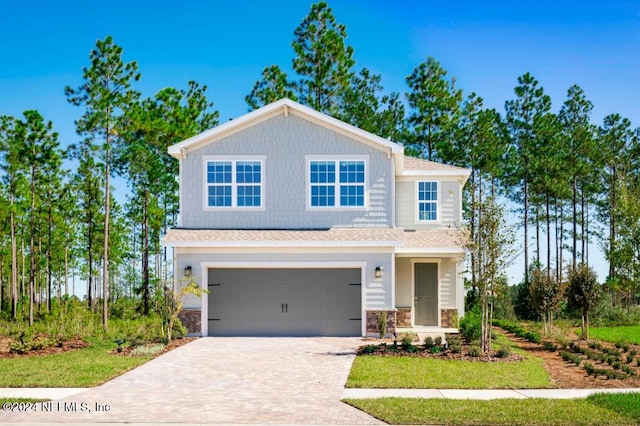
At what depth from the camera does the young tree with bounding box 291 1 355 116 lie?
3866 cm

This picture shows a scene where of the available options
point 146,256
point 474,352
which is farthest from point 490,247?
point 146,256

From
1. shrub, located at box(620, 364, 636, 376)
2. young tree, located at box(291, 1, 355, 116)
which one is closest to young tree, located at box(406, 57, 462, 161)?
young tree, located at box(291, 1, 355, 116)

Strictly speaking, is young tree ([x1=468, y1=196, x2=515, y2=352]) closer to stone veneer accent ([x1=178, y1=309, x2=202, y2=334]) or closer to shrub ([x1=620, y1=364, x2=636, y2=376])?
shrub ([x1=620, y1=364, x2=636, y2=376])

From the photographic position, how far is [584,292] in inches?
924

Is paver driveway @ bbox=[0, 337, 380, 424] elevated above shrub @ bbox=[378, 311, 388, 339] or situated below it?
below

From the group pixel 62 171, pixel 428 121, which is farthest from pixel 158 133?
pixel 428 121

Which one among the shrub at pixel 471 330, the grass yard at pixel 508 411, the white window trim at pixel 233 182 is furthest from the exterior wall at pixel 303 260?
the grass yard at pixel 508 411

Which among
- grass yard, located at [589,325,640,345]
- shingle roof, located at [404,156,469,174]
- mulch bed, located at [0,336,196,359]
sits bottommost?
grass yard, located at [589,325,640,345]

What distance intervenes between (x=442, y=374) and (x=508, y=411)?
140 inches

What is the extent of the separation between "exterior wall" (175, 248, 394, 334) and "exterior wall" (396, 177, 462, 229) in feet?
17.5

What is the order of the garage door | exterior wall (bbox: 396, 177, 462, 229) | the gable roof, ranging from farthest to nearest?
exterior wall (bbox: 396, 177, 462, 229)
the gable roof
the garage door

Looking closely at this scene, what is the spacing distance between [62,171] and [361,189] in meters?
19.9

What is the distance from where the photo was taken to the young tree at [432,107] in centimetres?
3972

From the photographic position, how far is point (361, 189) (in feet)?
77.6
